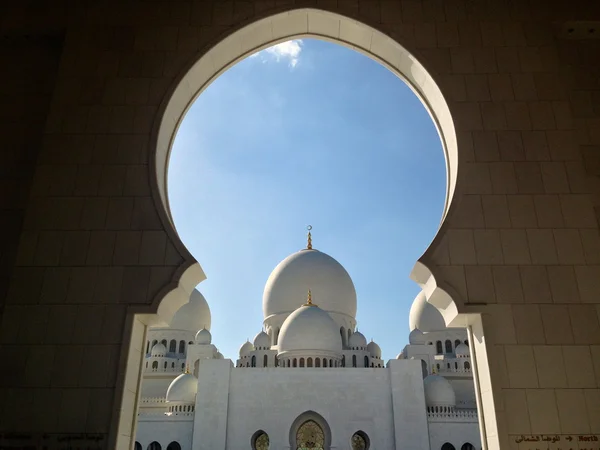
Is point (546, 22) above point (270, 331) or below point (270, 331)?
below

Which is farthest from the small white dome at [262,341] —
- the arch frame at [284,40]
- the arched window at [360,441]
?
the arch frame at [284,40]

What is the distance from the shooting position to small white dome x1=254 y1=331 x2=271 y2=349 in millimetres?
21547

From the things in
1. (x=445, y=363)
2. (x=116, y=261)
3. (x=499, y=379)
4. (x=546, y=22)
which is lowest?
(x=499, y=379)

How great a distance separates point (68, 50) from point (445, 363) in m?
21.4

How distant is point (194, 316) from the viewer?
82.8 ft

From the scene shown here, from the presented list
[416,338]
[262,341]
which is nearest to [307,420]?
[262,341]

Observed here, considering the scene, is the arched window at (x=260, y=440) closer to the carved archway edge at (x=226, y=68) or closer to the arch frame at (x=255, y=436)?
the arch frame at (x=255, y=436)

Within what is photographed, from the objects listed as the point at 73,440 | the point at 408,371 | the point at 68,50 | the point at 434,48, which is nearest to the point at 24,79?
the point at 68,50

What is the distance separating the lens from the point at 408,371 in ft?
59.1

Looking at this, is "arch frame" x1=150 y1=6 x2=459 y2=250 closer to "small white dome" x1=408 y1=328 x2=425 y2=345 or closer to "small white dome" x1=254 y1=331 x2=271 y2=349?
"small white dome" x1=254 y1=331 x2=271 y2=349

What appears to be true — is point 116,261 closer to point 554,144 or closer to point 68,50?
point 68,50

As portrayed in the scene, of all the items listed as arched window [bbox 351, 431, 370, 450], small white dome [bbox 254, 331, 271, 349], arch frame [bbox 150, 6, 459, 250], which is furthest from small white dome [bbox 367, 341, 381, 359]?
arch frame [bbox 150, 6, 459, 250]

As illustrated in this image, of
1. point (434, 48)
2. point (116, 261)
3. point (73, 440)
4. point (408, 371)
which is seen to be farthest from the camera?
point (408, 371)

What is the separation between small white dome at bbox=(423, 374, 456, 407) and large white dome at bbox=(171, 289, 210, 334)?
39.0 feet
